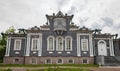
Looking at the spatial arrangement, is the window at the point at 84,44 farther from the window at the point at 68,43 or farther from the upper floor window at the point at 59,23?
the upper floor window at the point at 59,23

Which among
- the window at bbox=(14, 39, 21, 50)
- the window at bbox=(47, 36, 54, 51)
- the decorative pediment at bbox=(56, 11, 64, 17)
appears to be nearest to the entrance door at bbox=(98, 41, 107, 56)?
the decorative pediment at bbox=(56, 11, 64, 17)

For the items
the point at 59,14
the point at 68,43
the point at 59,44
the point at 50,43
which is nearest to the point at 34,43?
the point at 50,43

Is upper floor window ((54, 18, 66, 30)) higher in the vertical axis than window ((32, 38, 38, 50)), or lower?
higher

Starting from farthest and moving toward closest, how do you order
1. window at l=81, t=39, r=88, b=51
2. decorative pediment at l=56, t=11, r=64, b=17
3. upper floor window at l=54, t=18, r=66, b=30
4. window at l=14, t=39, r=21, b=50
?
decorative pediment at l=56, t=11, r=64, b=17 < window at l=14, t=39, r=21, b=50 < upper floor window at l=54, t=18, r=66, b=30 < window at l=81, t=39, r=88, b=51

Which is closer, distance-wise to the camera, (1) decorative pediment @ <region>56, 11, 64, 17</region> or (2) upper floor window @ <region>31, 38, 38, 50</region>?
(2) upper floor window @ <region>31, 38, 38, 50</region>

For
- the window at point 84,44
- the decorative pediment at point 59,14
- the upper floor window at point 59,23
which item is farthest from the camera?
the decorative pediment at point 59,14

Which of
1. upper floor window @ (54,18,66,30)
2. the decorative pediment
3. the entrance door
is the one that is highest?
the decorative pediment

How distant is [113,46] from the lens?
3744cm

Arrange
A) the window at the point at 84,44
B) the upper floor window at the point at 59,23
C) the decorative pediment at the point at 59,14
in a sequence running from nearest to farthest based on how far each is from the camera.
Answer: the window at the point at 84,44 → the upper floor window at the point at 59,23 → the decorative pediment at the point at 59,14

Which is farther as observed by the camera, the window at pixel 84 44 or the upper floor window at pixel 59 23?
the upper floor window at pixel 59 23

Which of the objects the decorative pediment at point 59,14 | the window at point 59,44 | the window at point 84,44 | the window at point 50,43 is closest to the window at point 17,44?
the window at point 50,43

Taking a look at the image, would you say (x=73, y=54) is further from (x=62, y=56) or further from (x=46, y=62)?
(x=46, y=62)

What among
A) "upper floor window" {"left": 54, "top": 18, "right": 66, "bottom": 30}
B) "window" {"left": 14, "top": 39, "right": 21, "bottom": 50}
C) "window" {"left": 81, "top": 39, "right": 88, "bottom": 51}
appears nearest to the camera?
"window" {"left": 81, "top": 39, "right": 88, "bottom": 51}

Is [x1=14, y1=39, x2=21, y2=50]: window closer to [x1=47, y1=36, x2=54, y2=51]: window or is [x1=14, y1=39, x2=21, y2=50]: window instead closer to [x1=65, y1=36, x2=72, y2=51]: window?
[x1=47, y1=36, x2=54, y2=51]: window
